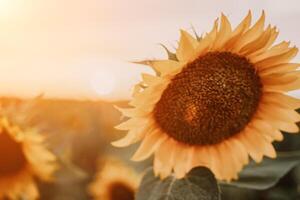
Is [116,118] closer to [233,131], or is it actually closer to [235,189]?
[235,189]

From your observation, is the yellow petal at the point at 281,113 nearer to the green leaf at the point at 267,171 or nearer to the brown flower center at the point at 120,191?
the green leaf at the point at 267,171

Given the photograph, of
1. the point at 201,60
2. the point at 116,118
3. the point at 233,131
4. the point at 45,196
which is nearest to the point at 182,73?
the point at 201,60

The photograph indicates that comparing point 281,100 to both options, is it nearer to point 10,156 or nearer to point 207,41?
point 207,41

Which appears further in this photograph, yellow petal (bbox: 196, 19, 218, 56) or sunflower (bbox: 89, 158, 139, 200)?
sunflower (bbox: 89, 158, 139, 200)

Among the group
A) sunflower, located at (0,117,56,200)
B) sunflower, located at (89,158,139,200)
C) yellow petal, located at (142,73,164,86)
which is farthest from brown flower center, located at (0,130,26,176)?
yellow petal, located at (142,73,164,86)

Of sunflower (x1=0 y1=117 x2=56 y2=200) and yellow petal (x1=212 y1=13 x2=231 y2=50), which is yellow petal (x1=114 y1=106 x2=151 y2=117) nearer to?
yellow petal (x1=212 y1=13 x2=231 y2=50)

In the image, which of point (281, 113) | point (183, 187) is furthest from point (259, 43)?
point (183, 187)
